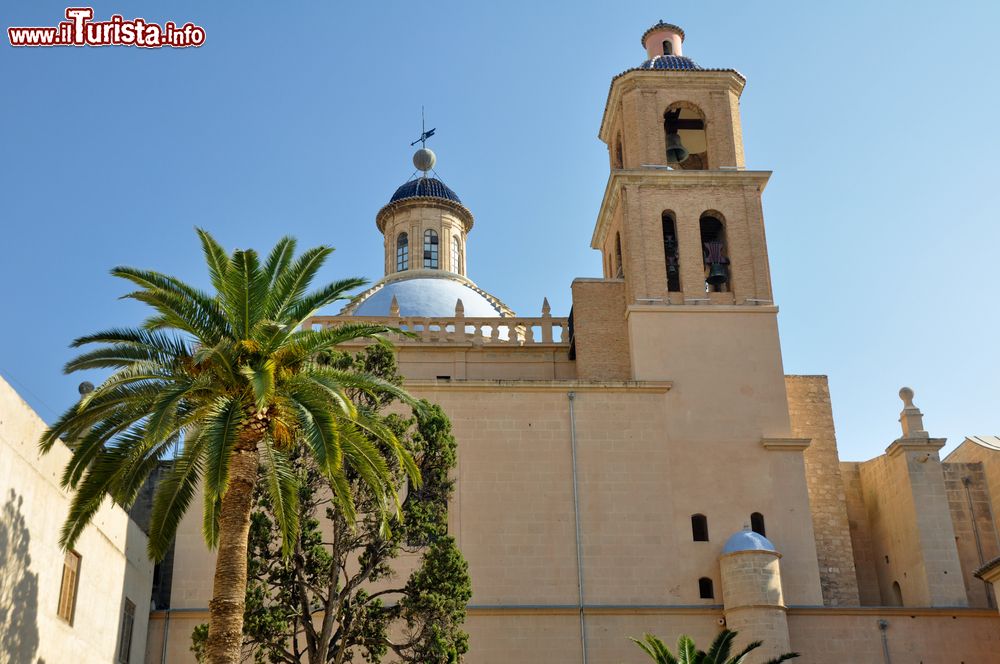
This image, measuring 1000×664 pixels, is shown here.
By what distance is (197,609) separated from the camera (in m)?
21.7

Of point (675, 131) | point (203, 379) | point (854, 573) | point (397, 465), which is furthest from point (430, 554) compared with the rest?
point (675, 131)

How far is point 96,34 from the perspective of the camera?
653 inches

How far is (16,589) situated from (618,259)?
15843mm

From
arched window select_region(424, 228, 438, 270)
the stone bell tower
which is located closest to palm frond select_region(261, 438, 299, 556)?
the stone bell tower

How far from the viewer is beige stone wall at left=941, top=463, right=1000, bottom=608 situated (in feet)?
81.4

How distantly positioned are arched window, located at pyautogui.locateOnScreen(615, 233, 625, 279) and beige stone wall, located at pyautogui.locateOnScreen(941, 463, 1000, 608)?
26.0ft

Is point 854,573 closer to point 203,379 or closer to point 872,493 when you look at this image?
point 872,493

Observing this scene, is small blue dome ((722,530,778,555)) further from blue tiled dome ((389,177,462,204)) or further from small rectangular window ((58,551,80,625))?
blue tiled dome ((389,177,462,204))

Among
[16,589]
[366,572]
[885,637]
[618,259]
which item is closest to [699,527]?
[885,637]

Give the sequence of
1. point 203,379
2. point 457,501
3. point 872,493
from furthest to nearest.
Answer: point 872,493
point 457,501
point 203,379

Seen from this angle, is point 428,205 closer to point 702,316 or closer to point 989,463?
point 702,316

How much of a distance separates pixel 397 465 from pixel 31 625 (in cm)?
587

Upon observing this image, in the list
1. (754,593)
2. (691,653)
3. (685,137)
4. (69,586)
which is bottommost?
(691,653)

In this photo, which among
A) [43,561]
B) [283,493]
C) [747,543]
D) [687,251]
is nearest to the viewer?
[283,493]
